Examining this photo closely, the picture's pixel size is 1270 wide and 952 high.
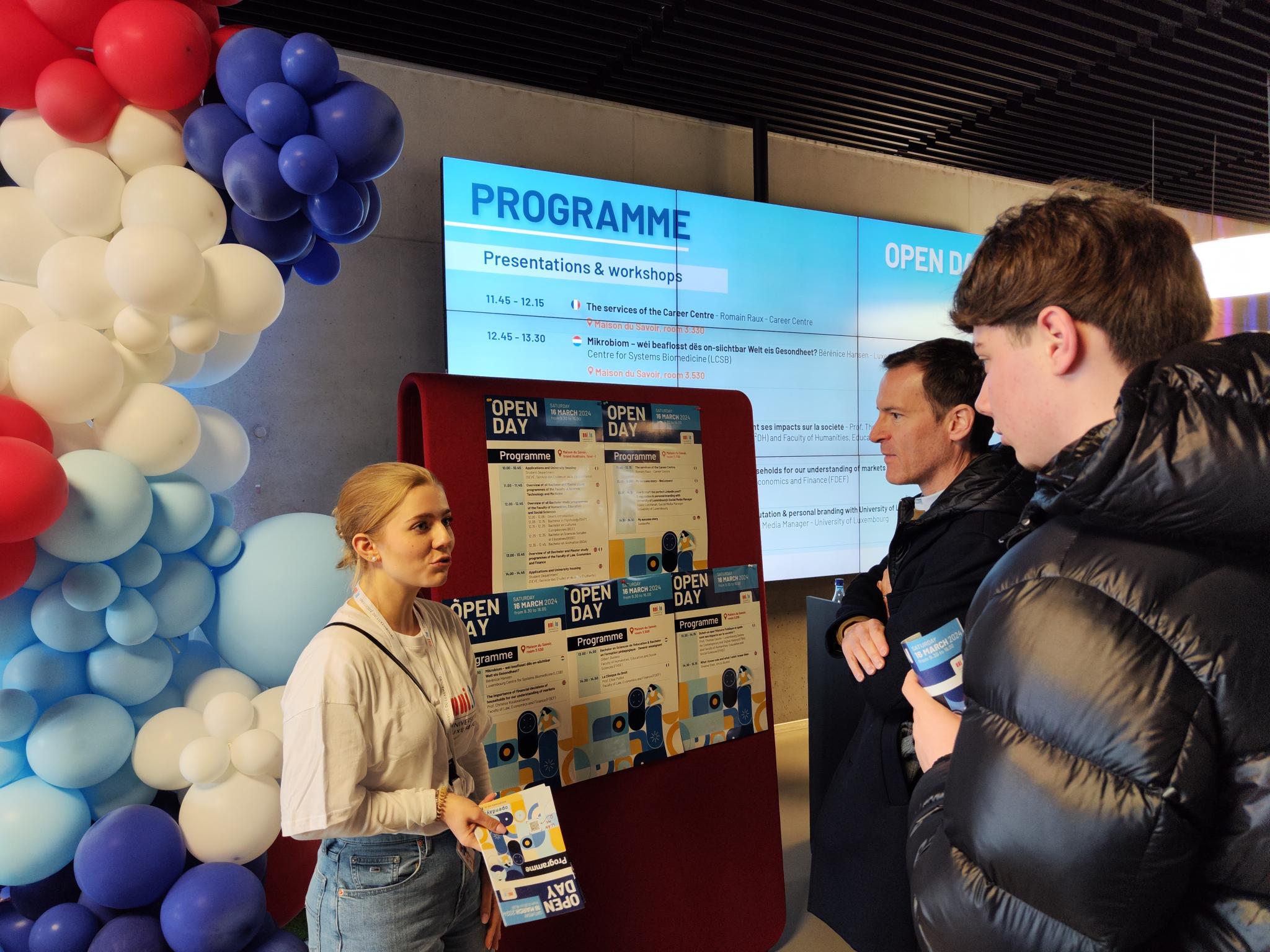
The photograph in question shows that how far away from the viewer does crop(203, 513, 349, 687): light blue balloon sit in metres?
2.29

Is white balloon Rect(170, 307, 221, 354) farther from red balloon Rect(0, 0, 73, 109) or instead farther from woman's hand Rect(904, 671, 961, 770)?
woman's hand Rect(904, 671, 961, 770)

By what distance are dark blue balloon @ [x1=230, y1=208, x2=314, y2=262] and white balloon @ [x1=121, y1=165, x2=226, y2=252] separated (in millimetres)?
110

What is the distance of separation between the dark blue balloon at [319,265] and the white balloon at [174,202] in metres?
0.38

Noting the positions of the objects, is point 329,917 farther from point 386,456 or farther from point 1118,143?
point 1118,143

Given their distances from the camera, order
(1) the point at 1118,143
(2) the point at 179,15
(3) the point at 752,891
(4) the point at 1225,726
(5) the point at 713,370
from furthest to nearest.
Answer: (1) the point at 1118,143
(5) the point at 713,370
(3) the point at 752,891
(2) the point at 179,15
(4) the point at 1225,726

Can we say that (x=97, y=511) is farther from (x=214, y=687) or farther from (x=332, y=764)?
(x=332, y=764)

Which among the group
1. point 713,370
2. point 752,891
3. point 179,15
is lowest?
point 752,891

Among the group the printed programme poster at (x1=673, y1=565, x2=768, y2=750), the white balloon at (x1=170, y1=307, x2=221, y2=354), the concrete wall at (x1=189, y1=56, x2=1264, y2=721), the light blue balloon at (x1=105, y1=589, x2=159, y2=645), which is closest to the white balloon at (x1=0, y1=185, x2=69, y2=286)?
the white balloon at (x1=170, y1=307, x2=221, y2=354)

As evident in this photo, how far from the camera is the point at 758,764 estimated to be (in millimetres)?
3020

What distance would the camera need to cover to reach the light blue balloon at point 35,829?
6.40ft

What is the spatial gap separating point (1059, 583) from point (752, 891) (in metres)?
2.50

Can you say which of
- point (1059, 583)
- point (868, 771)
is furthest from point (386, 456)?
point (1059, 583)

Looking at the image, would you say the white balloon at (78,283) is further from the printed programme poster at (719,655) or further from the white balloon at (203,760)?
the printed programme poster at (719,655)

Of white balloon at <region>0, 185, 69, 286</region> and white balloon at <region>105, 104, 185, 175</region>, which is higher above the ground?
white balloon at <region>105, 104, 185, 175</region>
